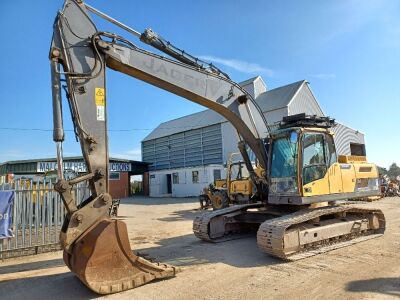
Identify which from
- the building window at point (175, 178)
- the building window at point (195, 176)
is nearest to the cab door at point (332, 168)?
the building window at point (195, 176)

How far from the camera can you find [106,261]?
213 inches

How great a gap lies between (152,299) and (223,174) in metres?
26.2

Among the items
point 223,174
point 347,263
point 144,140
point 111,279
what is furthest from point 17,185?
point 144,140

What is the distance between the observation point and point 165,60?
23.2 feet

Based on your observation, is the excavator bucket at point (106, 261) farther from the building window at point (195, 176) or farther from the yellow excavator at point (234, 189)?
the building window at point (195, 176)

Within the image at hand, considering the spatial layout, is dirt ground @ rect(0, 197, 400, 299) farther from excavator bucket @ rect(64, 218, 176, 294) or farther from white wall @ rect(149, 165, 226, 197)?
white wall @ rect(149, 165, 226, 197)

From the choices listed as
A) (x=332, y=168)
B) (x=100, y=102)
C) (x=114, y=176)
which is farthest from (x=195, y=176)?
(x=100, y=102)

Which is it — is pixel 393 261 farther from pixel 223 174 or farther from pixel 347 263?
pixel 223 174

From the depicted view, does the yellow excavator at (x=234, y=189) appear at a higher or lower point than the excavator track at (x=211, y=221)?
higher

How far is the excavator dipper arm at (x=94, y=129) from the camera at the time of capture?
536 centimetres

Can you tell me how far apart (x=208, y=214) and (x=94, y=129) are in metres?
4.40

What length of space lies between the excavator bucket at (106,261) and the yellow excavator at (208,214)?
0.05 ft

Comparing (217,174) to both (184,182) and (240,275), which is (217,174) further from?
(240,275)

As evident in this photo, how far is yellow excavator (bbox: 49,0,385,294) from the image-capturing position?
549 centimetres
